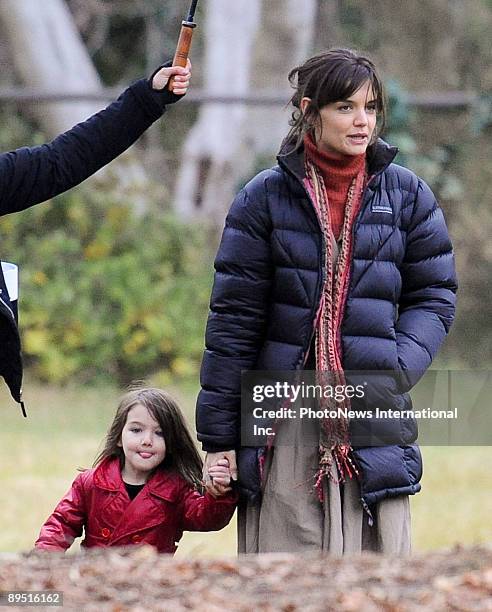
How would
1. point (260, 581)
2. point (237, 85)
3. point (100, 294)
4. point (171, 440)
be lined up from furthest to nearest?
1. point (237, 85)
2. point (100, 294)
3. point (171, 440)
4. point (260, 581)

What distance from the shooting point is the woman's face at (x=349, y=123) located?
13.5 ft

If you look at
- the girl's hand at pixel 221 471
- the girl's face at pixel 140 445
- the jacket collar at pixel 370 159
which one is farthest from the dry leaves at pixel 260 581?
the jacket collar at pixel 370 159

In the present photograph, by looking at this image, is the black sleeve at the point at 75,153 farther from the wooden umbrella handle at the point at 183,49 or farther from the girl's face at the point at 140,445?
the girl's face at the point at 140,445

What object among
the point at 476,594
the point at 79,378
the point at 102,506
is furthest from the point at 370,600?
the point at 79,378

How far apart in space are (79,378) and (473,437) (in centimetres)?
414

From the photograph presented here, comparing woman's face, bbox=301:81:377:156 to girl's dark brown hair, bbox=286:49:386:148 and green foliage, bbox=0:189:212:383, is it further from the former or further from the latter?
green foliage, bbox=0:189:212:383

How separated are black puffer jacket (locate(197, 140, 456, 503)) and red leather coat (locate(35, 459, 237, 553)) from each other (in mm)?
520

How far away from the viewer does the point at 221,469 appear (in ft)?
13.8

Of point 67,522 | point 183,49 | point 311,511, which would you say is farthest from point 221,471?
point 183,49

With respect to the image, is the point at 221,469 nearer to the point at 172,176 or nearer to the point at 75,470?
the point at 75,470

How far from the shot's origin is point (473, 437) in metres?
9.77

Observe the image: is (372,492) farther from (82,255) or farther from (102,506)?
(82,255)

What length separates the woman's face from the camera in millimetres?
4113

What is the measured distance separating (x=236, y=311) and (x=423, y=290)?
0.56 m
